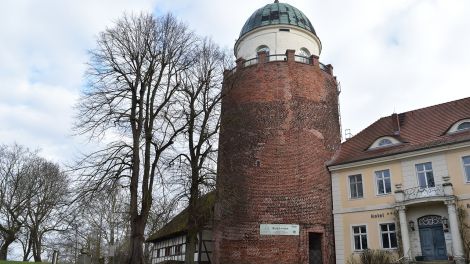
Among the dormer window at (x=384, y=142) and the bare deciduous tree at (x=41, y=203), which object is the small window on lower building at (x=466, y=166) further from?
the bare deciduous tree at (x=41, y=203)

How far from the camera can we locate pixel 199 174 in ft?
63.4

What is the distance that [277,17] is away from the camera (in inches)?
1056

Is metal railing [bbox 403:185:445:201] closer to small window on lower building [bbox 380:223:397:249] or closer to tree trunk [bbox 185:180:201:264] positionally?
small window on lower building [bbox 380:223:397:249]

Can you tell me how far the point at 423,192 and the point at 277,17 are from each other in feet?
44.7

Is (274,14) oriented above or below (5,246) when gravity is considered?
above

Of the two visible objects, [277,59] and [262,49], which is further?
[262,49]

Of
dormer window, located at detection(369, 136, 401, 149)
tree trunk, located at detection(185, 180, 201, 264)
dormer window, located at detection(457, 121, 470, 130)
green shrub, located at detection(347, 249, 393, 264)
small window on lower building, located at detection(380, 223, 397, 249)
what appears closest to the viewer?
tree trunk, located at detection(185, 180, 201, 264)

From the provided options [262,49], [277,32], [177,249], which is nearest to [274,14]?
[277,32]

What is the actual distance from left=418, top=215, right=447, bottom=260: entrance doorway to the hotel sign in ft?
19.0

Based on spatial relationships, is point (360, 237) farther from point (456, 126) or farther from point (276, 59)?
point (276, 59)

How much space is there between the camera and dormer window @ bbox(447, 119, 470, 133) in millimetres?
20594

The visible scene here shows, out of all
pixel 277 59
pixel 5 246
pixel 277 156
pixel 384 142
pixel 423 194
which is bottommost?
pixel 5 246

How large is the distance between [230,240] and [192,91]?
771 centimetres

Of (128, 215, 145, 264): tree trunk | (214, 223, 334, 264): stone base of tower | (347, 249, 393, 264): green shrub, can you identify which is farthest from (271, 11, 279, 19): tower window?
(128, 215, 145, 264): tree trunk
